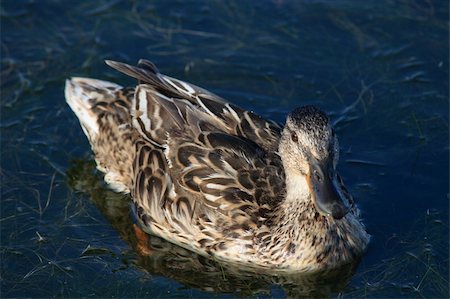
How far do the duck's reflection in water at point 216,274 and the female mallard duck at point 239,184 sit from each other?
0.09 metres

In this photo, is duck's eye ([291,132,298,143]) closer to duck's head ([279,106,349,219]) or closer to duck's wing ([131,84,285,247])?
duck's head ([279,106,349,219])

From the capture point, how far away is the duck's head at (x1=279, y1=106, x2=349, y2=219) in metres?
6.89

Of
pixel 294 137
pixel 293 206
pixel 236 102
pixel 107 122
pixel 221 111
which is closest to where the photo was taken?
pixel 294 137

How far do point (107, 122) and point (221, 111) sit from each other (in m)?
1.28

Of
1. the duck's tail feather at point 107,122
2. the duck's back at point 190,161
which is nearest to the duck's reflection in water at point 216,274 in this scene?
the duck's back at point 190,161

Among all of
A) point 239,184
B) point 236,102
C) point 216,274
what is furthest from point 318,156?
point 236,102

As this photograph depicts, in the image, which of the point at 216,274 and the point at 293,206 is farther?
the point at 216,274

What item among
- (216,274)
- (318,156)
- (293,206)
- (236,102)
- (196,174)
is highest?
(318,156)

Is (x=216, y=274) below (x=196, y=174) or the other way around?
below

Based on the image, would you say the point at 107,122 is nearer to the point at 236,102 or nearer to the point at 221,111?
the point at 221,111

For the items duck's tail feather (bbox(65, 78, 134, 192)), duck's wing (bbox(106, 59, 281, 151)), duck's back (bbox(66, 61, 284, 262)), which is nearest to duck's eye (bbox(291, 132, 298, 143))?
duck's back (bbox(66, 61, 284, 262))

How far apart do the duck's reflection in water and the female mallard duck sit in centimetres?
9

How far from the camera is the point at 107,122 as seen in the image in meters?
8.68

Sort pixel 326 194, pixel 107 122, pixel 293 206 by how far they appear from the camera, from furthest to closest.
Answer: pixel 107 122, pixel 293 206, pixel 326 194
